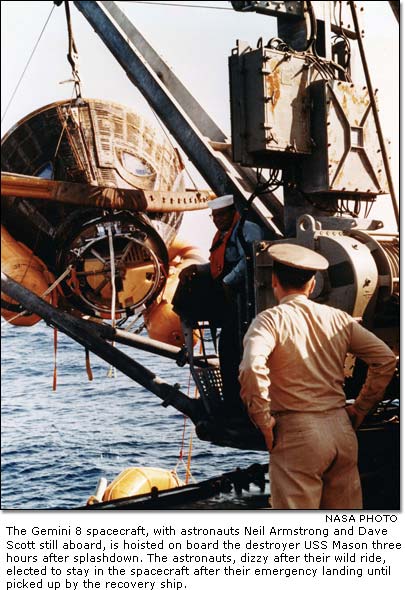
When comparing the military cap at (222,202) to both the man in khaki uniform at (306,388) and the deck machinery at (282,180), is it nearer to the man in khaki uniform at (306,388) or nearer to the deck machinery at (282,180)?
the deck machinery at (282,180)

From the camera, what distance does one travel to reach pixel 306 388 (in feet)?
11.9

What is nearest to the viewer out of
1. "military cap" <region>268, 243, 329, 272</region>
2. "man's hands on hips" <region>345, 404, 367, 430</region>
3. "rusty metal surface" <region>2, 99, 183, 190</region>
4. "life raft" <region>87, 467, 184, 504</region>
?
"military cap" <region>268, 243, 329, 272</region>

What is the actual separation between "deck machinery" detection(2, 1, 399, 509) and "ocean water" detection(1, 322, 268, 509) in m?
1.33

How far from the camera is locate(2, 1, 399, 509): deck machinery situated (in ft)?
16.5

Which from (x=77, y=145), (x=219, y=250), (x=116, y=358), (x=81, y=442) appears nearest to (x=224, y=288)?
(x=219, y=250)

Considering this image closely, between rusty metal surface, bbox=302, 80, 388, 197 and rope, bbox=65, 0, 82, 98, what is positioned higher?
rope, bbox=65, 0, 82, 98

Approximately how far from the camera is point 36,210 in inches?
242

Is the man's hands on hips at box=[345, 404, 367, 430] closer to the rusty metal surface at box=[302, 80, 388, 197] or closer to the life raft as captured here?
the rusty metal surface at box=[302, 80, 388, 197]

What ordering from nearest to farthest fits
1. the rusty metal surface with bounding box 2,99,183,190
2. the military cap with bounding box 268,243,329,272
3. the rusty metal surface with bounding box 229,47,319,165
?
the military cap with bounding box 268,243,329,272 < the rusty metal surface with bounding box 229,47,319,165 < the rusty metal surface with bounding box 2,99,183,190

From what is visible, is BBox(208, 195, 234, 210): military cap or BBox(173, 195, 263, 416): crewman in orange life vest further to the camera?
BBox(208, 195, 234, 210): military cap

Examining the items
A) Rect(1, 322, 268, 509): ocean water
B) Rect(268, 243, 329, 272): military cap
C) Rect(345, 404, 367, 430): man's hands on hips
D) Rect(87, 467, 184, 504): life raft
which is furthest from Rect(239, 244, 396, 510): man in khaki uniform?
Rect(87, 467, 184, 504): life raft

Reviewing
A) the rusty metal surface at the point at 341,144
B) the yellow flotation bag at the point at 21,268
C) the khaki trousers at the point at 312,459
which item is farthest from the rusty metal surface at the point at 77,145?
the khaki trousers at the point at 312,459

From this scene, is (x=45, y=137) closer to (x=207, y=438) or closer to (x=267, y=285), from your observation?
(x=267, y=285)

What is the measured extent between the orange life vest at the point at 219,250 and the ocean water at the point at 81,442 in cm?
197
